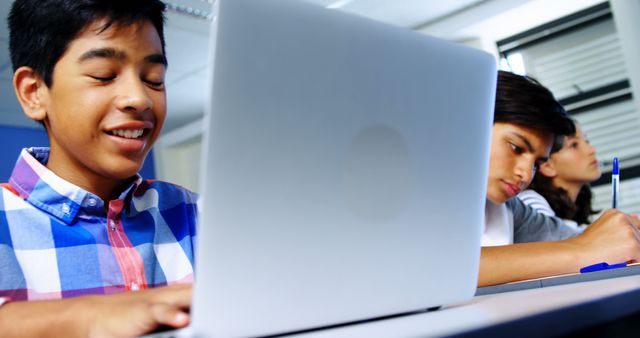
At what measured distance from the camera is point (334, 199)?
1.54 feet

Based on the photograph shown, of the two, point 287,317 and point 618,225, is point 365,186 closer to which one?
point 287,317

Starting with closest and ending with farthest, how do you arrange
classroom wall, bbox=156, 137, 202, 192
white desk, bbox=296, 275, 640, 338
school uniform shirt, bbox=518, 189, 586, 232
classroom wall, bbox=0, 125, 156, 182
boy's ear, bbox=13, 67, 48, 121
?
white desk, bbox=296, 275, 640, 338 < boy's ear, bbox=13, 67, 48, 121 < classroom wall, bbox=0, 125, 156, 182 < school uniform shirt, bbox=518, 189, 586, 232 < classroom wall, bbox=156, 137, 202, 192

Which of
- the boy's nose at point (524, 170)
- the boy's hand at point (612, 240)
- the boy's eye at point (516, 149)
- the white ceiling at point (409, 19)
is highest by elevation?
the white ceiling at point (409, 19)

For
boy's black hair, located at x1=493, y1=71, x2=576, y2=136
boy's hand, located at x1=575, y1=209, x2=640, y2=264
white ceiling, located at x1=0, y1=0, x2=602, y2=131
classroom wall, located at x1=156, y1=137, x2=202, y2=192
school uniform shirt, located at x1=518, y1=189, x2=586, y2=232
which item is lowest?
boy's hand, located at x1=575, y1=209, x2=640, y2=264

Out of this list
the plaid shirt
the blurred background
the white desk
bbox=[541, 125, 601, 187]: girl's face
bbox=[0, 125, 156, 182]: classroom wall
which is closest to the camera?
the white desk

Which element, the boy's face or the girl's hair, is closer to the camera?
the boy's face

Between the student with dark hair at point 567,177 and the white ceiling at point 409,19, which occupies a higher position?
the white ceiling at point 409,19

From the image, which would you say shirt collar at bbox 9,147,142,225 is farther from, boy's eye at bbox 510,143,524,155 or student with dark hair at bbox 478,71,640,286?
boy's eye at bbox 510,143,524,155

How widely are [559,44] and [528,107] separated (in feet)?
10.5

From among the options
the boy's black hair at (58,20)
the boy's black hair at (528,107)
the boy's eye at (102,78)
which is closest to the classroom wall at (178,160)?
the boy's black hair at (528,107)

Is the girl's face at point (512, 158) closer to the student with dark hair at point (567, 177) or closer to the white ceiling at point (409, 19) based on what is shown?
the student with dark hair at point (567, 177)

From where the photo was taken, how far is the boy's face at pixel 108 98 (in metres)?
0.85

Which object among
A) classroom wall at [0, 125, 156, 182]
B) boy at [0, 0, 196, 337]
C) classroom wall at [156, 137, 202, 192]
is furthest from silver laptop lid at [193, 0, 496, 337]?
classroom wall at [156, 137, 202, 192]

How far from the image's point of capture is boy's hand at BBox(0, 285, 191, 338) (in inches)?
16.9
